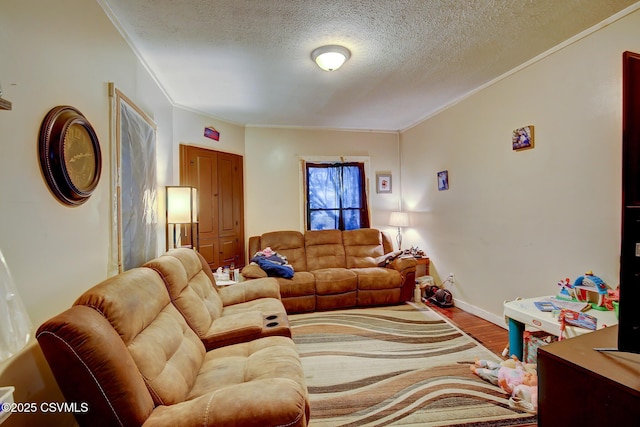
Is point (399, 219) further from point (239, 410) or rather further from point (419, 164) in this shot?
point (239, 410)

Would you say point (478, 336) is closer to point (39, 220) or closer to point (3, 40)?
point (39, 220)

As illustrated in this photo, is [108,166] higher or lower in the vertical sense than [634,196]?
higher

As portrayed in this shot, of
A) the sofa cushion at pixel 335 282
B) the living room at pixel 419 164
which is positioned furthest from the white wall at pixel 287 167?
the sofa cushion at pixel 335 282

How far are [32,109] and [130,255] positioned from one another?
1.21 meters

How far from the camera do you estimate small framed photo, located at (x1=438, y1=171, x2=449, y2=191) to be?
388cm

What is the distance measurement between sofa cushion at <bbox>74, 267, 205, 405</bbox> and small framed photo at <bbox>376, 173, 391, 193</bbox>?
3875mm

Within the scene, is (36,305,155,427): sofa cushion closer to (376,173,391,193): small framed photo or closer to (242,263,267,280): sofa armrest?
(242,263,267,280): sofa armrest

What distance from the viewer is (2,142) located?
105 cm

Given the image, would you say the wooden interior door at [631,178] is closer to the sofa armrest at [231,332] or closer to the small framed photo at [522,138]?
the sofa armrest at [231,332]

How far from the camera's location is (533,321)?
206cm

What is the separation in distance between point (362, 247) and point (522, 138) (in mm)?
2406

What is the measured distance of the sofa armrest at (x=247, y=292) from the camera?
8.87ft

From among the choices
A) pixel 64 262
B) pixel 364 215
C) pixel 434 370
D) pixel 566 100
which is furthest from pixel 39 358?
pixel 364 215

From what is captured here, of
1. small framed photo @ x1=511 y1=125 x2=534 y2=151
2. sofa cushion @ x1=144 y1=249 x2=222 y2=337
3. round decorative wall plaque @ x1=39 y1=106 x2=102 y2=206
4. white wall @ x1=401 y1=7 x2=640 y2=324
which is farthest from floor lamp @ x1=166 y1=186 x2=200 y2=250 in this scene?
small framed photo @ x1=511 y1=125 x2=534 y2=151
